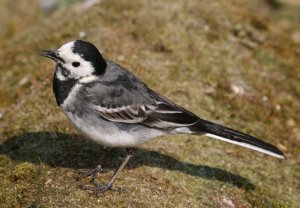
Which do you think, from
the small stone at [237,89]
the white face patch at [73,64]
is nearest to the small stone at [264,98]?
the small stone at [237,89]

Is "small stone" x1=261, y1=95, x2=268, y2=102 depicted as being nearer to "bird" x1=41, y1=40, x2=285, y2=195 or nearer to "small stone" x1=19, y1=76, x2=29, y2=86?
"bird" x1=41, y1=40, x2=285, y2=195

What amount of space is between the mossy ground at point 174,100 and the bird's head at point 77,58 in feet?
4.78

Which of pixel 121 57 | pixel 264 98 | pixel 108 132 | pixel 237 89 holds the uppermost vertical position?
pixel 108 132

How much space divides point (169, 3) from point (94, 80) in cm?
535

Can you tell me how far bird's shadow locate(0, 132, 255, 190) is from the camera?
794 cm

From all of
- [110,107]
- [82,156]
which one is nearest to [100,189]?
[110,107]

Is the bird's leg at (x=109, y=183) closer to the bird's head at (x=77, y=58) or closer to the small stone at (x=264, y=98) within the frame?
the bird's head at (x=77, y=58)

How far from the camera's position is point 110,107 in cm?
716

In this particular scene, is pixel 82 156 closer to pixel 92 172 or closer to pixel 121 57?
Answer: pixel 92 172

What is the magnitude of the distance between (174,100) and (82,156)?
87.5 inches

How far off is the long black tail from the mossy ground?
83 cm

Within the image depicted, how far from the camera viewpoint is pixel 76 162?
793 cm

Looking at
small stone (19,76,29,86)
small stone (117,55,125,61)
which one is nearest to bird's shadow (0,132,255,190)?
small stone (19,76,29,86)

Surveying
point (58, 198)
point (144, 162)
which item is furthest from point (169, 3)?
point (58, 198)
